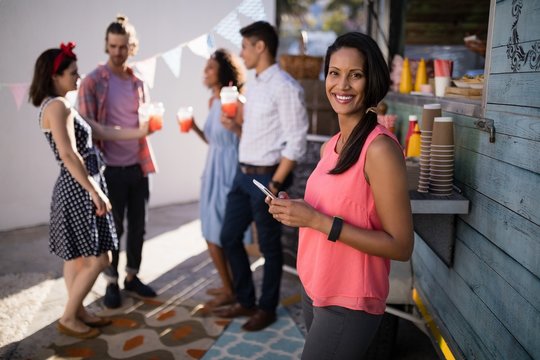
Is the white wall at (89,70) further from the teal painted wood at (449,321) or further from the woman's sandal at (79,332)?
the teal painted wood at (449,321)

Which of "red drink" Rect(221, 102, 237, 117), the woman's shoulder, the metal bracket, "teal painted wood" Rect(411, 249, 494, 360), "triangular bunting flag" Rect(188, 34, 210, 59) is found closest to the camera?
the metal bracket

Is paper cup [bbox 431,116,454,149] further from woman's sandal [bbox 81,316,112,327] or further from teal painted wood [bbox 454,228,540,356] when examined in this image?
woman's sandal [bbox 81,316,112,327]

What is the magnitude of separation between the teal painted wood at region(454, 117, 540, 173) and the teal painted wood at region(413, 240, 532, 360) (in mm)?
549

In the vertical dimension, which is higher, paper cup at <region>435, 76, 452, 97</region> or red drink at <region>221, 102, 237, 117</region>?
paper cup at <region>435, 76, 452, 97</region>

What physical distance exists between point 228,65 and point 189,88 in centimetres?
288

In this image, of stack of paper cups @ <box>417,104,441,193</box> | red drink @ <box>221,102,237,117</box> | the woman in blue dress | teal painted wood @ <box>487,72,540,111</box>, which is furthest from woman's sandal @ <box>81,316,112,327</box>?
teal painted wood @ <box>487,72,540,111</box>

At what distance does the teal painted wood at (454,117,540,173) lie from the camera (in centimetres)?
167

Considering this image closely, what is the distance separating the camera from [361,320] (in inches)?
63.7

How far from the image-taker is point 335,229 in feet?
5.05

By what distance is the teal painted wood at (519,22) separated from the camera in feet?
5.65

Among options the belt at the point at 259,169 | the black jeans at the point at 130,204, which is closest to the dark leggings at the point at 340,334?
the belt at the point at 259,169

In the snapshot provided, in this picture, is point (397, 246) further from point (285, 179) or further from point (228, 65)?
point (228, 65)

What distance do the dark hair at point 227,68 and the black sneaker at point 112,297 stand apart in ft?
5.28

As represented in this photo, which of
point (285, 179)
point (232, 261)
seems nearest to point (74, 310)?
point (232, 261)
